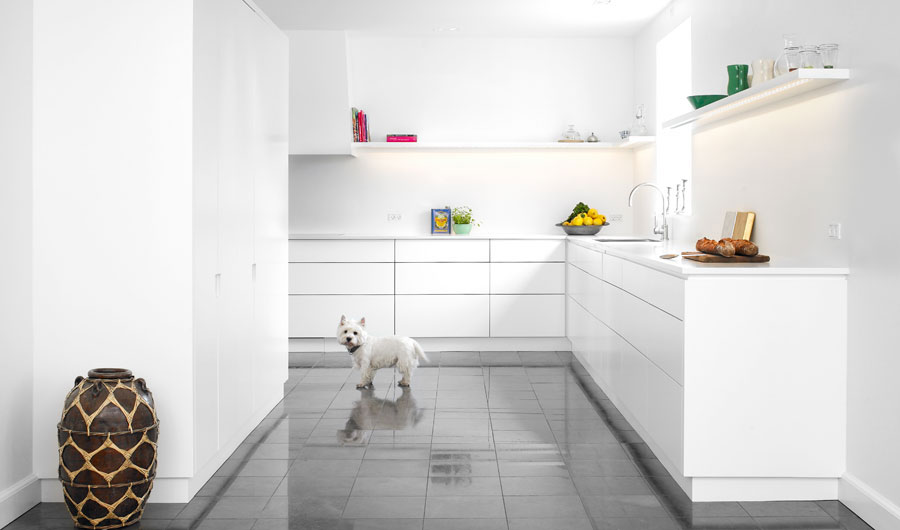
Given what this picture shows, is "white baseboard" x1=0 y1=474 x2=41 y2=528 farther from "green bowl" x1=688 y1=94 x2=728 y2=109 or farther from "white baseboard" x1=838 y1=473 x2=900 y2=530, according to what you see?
"green bowl" x1=688 y1=94 x2=728 y2=109

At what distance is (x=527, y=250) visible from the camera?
22.1 ft

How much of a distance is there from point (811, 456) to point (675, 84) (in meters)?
3.65

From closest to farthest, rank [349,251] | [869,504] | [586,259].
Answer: [869,504] < [586,259] < [349,251]

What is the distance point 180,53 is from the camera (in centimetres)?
312

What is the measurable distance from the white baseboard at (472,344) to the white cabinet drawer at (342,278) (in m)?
0.42

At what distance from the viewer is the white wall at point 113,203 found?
10.2 feet

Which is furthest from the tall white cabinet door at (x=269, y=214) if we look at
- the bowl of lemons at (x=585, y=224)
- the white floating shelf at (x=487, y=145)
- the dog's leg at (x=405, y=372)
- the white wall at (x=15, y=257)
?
the bowl of lemons at (x=585, y=224)

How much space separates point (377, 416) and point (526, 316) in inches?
94.7

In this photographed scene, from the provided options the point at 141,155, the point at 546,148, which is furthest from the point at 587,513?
the point at 546,148

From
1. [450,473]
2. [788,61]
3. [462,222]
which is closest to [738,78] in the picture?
[788,61]

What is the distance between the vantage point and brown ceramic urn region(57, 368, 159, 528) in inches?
111

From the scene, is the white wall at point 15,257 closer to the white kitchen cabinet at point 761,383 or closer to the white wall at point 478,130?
the white kitchen cabinet at point 761,383

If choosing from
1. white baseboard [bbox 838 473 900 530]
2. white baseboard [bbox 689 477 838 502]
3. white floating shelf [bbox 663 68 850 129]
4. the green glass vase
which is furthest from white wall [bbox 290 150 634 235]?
white baseboard [bbox 838 473 900 530]

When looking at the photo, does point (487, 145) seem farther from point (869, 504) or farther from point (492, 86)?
point (869, 504)
